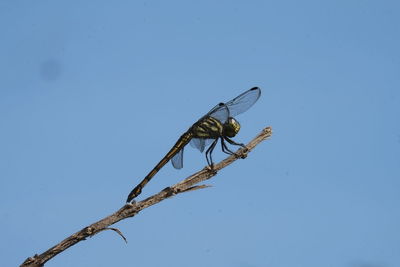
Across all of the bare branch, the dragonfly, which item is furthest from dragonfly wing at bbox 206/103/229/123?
the bare branch

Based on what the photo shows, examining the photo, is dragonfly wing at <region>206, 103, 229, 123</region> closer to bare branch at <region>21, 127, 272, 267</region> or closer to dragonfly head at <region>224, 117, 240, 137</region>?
dragonfly head at <region>224, 117, 240, 137</region>

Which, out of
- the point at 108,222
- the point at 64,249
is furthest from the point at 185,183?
the point at 64,249

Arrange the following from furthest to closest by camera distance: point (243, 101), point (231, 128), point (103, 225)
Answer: point (243, 101), point (231, 128), point (103, 225)

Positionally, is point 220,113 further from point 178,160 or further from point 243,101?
point 178,160

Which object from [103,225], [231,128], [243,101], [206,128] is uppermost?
[243,101]

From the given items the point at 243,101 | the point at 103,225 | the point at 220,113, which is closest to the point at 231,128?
the point at 220,113

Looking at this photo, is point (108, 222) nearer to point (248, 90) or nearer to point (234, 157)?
point (234, 157)
